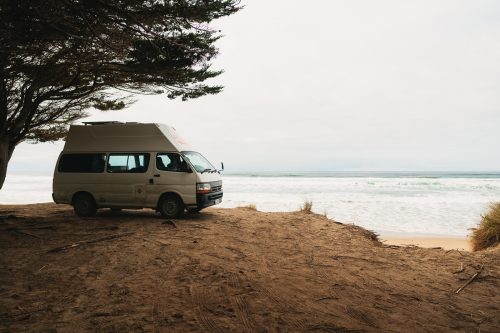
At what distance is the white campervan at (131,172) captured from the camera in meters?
10.4

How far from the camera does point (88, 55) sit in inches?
341

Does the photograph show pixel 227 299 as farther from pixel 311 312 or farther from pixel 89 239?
pixel 89 239

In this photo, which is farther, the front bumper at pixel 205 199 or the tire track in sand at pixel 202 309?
the front bumper at pixel 205 199

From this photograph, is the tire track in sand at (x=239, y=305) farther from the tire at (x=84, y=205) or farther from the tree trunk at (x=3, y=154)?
the tree trunk at (x=3, y=154)

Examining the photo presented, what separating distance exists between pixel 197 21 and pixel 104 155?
5.28 meters

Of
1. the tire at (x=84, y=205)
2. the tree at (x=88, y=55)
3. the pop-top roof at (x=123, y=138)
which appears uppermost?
the tree at (x=88, y=55)

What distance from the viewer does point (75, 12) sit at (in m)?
5.96

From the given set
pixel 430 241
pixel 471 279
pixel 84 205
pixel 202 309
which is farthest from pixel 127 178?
pixel 430 241

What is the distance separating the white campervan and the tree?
146cm

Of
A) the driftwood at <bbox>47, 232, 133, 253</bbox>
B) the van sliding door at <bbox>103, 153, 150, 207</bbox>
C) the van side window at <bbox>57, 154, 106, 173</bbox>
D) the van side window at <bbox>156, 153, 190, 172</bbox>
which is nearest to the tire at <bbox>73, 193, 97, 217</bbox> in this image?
the van sliding door at <bbox>103, 153, 150, 207</bbox>

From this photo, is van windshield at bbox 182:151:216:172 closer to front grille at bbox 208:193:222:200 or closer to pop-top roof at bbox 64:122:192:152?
pop-top roof at bbox 64:122:192:152

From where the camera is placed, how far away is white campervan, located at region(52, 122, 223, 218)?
10352mm

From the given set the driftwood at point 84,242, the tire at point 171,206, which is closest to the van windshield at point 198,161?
the tire at point 171,206

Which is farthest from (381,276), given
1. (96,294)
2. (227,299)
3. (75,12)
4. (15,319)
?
(75,12)
